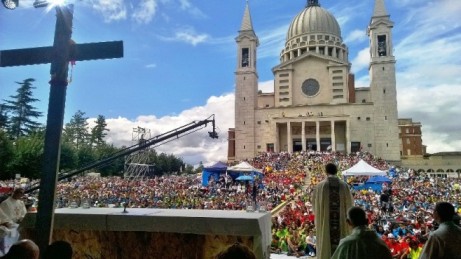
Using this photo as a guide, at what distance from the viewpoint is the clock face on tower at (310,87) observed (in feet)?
192

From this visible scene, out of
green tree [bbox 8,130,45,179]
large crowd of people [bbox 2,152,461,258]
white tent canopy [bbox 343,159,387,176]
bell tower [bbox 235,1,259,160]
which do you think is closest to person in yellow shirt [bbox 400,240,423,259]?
large crowd of people [bbox 2,152,461,258]

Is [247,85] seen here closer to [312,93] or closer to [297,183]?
[312,93]

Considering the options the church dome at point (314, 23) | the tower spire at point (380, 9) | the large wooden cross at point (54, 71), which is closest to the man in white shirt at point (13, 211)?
the large wooden cross at point (54, 71)

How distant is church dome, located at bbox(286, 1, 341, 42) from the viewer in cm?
7019

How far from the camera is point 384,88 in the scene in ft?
173

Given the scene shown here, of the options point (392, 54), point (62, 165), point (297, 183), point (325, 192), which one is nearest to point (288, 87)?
point (392, 54)

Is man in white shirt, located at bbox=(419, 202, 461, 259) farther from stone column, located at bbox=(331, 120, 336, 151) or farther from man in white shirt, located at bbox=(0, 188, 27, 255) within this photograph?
stone column, located at bbox=(331, 120, 336, 151)

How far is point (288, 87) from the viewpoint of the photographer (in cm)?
5875

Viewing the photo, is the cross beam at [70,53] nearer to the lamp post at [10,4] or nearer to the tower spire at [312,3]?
the lamp post at [10,4]

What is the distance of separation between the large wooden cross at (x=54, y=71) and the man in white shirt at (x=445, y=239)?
390 centimetres

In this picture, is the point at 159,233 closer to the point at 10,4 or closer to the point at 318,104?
the point at 10,4

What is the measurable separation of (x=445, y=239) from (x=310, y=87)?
5700 cm

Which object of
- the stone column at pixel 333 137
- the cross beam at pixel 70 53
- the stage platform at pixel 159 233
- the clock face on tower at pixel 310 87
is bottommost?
the stage platform at pixel 159 233

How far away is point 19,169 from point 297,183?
108ft
